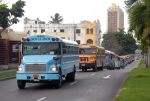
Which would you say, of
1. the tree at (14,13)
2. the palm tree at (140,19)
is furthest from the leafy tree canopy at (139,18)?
the tree at (14,13)

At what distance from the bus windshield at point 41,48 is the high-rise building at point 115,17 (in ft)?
413

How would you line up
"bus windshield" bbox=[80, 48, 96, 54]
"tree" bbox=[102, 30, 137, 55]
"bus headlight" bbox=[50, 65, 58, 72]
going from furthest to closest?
"tree" bbox=[102, 30, 137, 55] → "bus windshield" bbox=[80, 48, 96, 54] → "bus headlight" bbox=[50, 65, 58, 72]

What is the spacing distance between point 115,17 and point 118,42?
3599 cm

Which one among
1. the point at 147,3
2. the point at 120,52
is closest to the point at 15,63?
the point at 147,3

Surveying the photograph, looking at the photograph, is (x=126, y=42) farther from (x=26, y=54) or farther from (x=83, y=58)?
(x=26, y=54)

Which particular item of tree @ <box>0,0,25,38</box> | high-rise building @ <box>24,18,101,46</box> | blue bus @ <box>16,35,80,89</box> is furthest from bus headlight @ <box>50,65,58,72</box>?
high-rise building @ <box>24,18,101,46</box>

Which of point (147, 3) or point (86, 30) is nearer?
point (147, 3)

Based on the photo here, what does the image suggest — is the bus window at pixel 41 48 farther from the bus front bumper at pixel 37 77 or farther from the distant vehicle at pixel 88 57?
the distant vehicle at pixel 88 57

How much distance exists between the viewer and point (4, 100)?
18781 mm

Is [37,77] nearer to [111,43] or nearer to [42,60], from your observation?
[42,60]

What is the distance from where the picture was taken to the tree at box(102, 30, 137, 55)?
404ft

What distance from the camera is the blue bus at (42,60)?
944 inches

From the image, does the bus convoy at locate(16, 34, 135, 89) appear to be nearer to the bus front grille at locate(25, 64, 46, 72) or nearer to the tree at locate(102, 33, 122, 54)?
the bus front grille at locate(25, 64, 46, 72)

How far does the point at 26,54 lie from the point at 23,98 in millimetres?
5912
